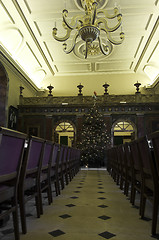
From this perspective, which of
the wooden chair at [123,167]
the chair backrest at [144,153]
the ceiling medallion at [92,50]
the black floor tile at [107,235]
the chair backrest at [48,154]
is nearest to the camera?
the black floor tile at [107,235]

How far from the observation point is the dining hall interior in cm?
199

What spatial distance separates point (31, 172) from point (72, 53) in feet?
32.8

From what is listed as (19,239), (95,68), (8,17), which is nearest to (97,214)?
(19,239)

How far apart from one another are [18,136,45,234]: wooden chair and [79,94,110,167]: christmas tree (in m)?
7.74

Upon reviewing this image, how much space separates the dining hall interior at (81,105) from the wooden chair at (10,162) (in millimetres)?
19

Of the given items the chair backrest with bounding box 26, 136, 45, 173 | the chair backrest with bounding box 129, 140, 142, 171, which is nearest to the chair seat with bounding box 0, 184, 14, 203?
the chair backrest with bounding box 26, 136, 45, 173

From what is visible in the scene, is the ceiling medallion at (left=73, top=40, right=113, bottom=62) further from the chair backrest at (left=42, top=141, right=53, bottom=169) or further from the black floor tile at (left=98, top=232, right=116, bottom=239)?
the black floor tile at (left=98, top=232, right=116, bottom=239)

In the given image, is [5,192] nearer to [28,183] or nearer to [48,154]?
[28,183]

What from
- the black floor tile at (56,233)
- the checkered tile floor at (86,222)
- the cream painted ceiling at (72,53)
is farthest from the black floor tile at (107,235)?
the cream painted ceiling at (72,53)

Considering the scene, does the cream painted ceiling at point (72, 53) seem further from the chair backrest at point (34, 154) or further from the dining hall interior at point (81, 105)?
the chair backrest at point (34, 154)

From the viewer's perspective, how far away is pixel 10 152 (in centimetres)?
142

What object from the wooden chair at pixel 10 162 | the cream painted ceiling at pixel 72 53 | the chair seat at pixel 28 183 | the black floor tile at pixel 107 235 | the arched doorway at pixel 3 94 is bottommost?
the black floor tile at pixel 107 235

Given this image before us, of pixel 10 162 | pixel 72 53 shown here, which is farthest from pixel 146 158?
pixel 72 53

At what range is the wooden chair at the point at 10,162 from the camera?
4.29 ft
